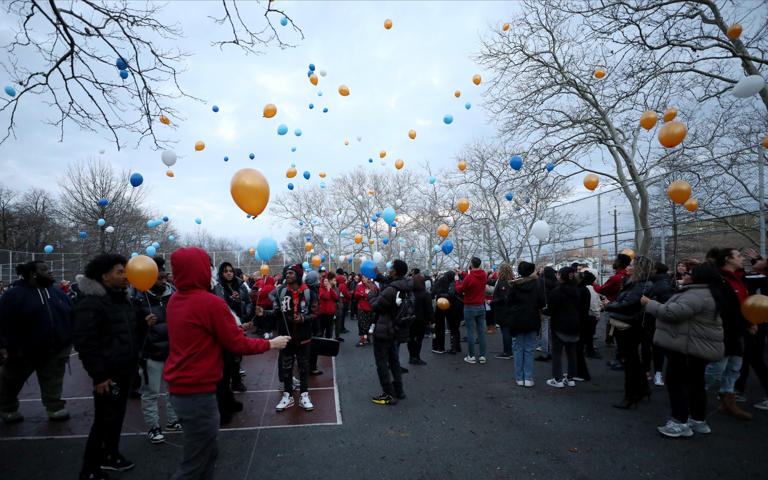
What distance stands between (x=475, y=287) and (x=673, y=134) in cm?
398

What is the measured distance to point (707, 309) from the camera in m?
3.63

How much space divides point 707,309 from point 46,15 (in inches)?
266

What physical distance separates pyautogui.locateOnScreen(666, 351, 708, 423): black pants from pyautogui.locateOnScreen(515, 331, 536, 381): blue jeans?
2052mm

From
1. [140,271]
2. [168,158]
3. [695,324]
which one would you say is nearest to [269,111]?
[168,158]

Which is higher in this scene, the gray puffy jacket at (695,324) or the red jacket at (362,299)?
the gray puffy jacket at (695,324)

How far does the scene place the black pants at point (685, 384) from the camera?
12.3ft

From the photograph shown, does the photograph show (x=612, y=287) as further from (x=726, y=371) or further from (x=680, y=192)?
(x=726, y=371)

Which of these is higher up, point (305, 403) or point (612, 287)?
point (612, 287)

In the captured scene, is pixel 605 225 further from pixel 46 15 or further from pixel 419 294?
pixel 46 15

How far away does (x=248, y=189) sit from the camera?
14.3 feet

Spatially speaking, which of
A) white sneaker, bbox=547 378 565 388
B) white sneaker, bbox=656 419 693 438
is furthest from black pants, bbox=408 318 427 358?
white sneaker, bbox=656 419 693 438

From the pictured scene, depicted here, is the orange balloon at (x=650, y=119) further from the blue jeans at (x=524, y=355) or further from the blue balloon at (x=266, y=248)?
the blue balloon at (x=266, y=248)

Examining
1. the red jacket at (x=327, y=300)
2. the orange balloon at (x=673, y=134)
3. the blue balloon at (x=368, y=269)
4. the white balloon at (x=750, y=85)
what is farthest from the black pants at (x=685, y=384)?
the red jacket at (x=327, y=300)

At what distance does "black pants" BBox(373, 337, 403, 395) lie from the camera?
5.08 meters
